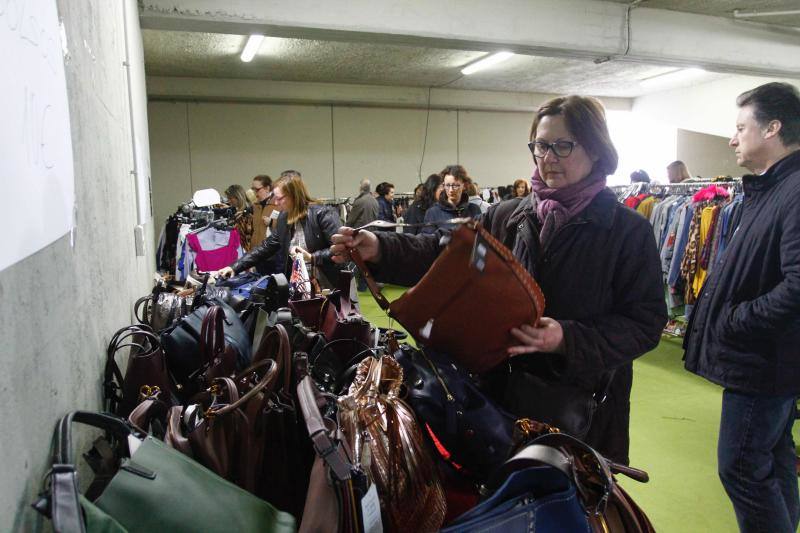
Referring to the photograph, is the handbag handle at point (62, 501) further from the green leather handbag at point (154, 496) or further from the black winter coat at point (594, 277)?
the black winter coat at point (594, 277)

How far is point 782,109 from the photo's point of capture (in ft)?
5.57

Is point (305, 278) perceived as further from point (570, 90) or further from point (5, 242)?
point (570, 90)

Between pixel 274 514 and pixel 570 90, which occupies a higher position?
pixel 570 90

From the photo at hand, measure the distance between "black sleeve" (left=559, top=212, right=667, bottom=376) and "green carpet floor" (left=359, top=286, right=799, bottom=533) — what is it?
0.59 meters

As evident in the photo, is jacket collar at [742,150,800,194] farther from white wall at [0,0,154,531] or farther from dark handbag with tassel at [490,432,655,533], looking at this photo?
white wall at [0,0,154,531]

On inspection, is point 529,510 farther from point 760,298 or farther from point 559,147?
point 760,298

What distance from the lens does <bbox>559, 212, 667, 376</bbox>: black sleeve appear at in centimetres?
129

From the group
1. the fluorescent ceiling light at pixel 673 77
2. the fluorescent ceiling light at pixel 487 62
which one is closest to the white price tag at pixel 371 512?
the fluorescent ceiling light at pixel 487 62

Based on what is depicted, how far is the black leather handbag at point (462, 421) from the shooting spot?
3.59 feet

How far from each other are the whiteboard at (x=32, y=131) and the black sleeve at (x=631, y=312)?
106 centimetres

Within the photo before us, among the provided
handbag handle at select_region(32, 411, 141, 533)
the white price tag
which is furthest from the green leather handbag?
the white price tag

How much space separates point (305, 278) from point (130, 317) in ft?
3.38

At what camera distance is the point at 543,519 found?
0.77 metres

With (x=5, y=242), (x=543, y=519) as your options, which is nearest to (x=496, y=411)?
(x=543, y=519)
